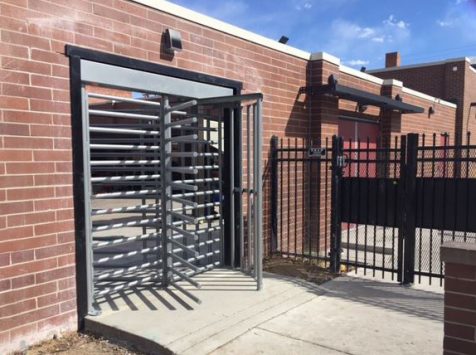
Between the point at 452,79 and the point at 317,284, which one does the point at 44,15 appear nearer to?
the point at 317,284

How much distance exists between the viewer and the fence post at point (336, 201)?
6.94m

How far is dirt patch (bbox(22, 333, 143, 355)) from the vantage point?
4273mm

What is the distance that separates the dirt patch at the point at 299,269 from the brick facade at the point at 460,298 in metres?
3.43

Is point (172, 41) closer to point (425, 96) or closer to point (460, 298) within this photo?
point (460, 298)

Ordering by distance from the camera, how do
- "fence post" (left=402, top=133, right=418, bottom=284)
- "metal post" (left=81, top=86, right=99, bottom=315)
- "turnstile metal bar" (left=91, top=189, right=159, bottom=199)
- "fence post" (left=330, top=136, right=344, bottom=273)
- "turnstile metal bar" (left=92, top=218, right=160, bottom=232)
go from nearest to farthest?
"metal post" (left=81, top=86, right=99, bottom=315) → "turnstile metal bar" (left=91, top=189, right=159, bottom=199) → "turnstile metal bar" (left=92, top=218, right=160, bottom=232) → "fence post" (left=402, top=133, right=418, bottom=284) → "fence post" (left=330, top=136, right=344, bottom=273)

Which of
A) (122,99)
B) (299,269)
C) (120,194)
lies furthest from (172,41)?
(299,269)

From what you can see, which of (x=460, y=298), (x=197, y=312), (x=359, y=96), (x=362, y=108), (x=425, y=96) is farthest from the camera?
(x=425, y=96)

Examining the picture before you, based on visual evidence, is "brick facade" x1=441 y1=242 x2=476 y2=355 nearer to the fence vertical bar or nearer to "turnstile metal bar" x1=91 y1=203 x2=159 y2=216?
"turnstile metal bar" x1=91 y1=203 x2=159 y2=216

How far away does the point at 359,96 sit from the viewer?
9.29m

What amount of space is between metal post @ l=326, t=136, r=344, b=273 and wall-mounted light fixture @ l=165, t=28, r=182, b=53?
270 cm

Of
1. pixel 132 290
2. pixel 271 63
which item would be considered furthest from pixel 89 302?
pixel 271 63

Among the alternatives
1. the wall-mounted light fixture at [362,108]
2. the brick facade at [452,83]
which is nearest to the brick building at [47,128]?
the wall-mounted light fixture at [362,108]

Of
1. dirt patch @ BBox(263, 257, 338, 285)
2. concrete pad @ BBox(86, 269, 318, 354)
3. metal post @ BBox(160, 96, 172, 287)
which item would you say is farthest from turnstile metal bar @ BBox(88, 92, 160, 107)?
dirt patch @ BBox(263, 257, 338, 285)

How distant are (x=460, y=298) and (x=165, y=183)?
3.61 metres
